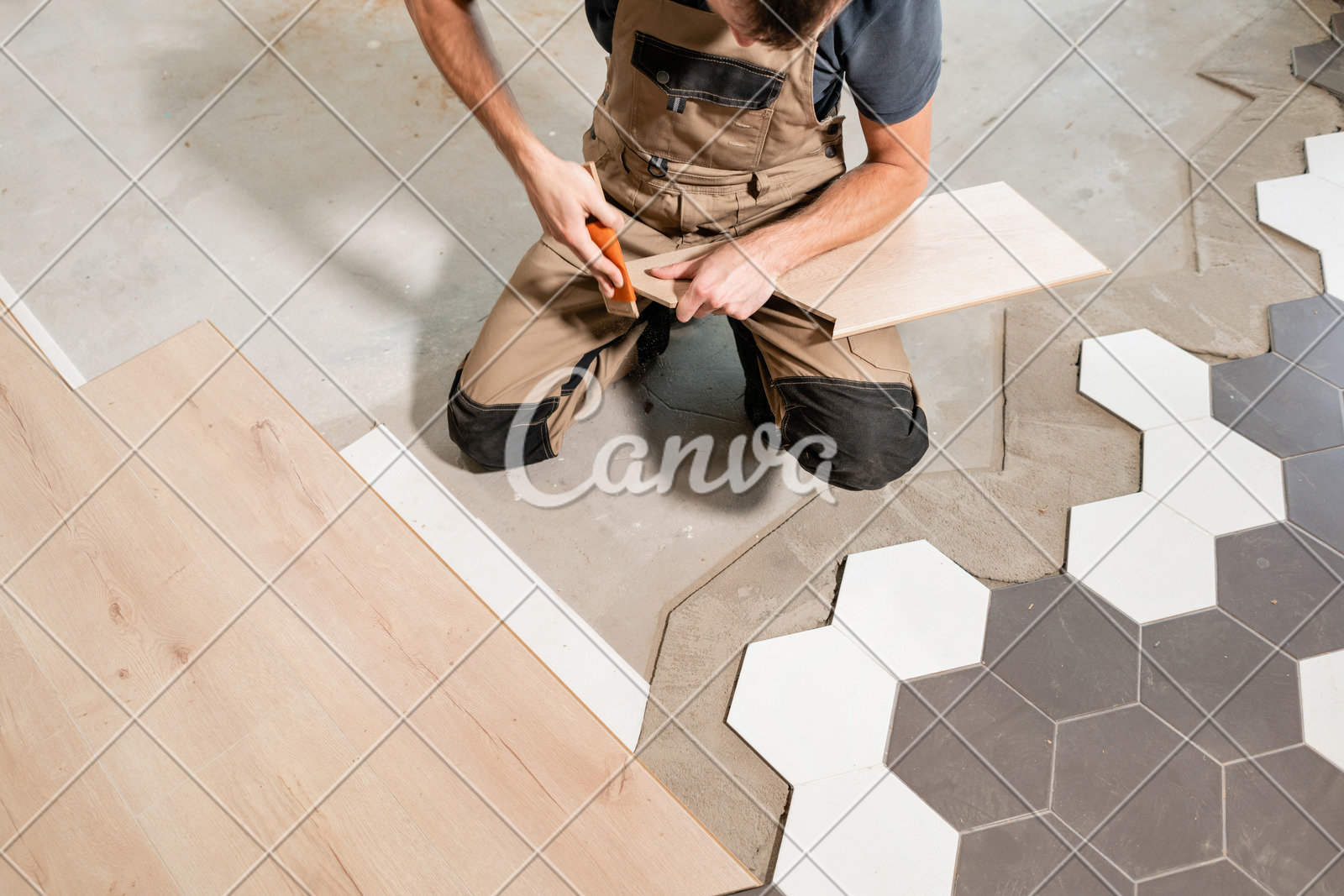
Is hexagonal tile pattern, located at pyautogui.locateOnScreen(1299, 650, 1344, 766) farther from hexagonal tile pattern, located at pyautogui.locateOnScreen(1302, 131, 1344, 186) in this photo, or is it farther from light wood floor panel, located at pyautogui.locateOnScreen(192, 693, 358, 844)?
light wood floor panel, located at pyautogui.locateOnScreen(192, 693, 358, 844)

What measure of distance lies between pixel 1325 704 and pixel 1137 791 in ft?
1.24

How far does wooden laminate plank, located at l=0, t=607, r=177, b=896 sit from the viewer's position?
34.0 inches

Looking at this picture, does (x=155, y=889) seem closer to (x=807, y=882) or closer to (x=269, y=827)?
(x=269, y=827)

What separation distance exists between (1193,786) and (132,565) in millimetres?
1632

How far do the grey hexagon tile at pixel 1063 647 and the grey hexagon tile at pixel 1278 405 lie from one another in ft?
1.76

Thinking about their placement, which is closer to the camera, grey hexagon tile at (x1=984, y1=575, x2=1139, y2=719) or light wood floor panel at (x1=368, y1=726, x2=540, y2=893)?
light wood floor panel at (x1=368, y1=726, x2=540, y2=893)

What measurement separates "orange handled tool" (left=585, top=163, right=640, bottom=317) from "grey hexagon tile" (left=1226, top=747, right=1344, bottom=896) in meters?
1.25

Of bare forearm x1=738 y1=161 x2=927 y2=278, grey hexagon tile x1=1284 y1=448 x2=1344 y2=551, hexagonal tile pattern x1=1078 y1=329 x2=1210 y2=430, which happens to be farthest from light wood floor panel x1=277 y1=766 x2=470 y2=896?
grey hexagon tile x1=1284 y1=448 x2=1344 y2=551

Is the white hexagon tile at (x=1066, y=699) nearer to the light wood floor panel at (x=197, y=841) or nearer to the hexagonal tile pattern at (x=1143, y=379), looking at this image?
the hexagonal tile pattern at (x=1143, y=379)

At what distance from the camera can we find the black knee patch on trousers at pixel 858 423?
1.29 m

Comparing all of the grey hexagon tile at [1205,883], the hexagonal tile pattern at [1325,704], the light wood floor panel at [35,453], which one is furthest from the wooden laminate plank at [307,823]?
the hexagonal tile pattern at [1325,704]

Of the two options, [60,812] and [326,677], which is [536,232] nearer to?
[326,677]

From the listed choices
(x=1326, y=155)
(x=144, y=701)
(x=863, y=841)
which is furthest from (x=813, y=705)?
(x=1326, y=155)

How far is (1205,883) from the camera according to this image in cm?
122
